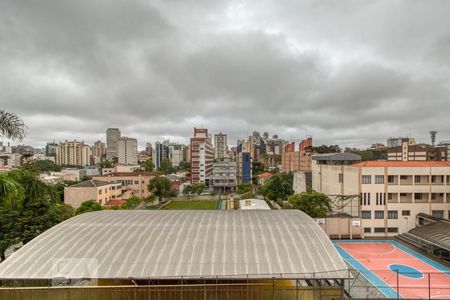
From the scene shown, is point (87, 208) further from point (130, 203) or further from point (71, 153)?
point (71, 153)

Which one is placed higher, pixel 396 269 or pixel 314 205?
pixel 314 205

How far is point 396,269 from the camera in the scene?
1958cm

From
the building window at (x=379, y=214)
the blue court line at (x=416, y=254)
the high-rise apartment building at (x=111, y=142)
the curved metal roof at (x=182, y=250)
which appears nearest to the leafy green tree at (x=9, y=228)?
the curved metal roof at (x=182, y=250)

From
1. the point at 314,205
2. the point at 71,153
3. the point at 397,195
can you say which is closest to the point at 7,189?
the point at 314,205

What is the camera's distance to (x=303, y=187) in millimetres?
45031

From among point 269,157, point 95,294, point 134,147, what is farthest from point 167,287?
point 134,147

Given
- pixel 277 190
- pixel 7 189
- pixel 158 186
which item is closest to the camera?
pixel 7 189

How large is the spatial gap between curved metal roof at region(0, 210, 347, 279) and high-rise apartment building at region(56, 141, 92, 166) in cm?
14649

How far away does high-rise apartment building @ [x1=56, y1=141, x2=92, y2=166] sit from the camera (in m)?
143

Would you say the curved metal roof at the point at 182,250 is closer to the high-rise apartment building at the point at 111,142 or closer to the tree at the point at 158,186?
the tree at the point at 158,186

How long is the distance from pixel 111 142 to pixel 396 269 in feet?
626

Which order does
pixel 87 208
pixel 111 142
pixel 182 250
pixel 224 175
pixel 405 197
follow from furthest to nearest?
1. pixel 111 142
2. pixel 224 175
3. pixel 87 208
4. pixel 405 197
5. pixel 182 250

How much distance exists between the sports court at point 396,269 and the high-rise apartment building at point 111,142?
174 meters

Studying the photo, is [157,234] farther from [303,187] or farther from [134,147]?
[134,147]
